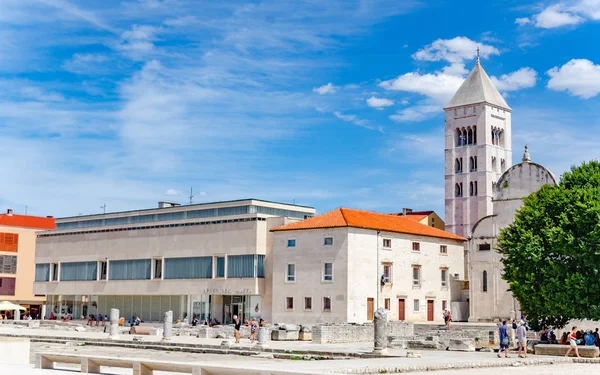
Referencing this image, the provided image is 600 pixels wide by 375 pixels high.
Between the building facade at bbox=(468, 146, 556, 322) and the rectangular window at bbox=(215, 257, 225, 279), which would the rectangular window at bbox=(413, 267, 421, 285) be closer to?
the building facade at bbox=(468, 146, 556, 322)

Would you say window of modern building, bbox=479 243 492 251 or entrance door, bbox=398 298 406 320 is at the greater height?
window of modern building, bbox=479 243 492 251

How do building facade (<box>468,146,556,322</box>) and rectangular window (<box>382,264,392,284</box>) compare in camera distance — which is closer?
rectangular window (<box>382,264,392,284</box>)

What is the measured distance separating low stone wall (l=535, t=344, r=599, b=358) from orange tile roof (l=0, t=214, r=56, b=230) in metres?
75.2

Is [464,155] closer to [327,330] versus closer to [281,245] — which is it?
[281,245]

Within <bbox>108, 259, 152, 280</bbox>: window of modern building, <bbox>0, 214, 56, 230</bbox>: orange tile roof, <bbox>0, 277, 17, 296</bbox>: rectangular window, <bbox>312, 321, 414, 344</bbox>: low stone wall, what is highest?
<bbox>0, 214, 56, 230</bbox>: orange tile roof

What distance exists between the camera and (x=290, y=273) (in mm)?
67688

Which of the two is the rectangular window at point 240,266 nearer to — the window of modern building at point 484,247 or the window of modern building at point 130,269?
the window of modern building at point 130,269

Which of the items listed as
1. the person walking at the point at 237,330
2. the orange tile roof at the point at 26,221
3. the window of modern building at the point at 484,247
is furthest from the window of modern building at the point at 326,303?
the orange tile roof at the point at 26,221

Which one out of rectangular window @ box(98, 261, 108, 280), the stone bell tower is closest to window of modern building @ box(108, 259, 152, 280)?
rectangular window @ box(98, 261, 108, 280)

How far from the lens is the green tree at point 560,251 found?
45594 millimetres

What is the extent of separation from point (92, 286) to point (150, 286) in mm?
8909

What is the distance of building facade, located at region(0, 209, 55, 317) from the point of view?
319 ft

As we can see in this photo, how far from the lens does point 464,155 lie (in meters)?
120

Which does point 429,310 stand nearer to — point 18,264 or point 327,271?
point 327,271
